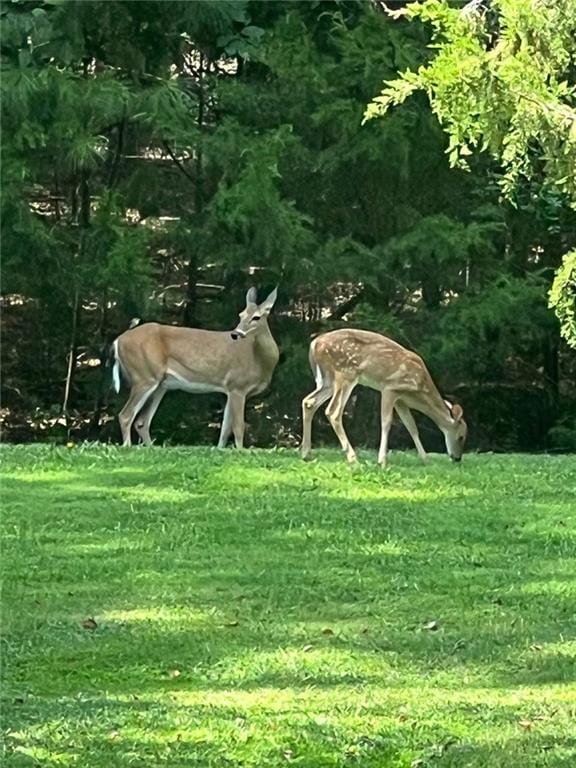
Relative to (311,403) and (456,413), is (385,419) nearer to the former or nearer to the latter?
(311,403)

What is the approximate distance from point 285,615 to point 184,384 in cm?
732

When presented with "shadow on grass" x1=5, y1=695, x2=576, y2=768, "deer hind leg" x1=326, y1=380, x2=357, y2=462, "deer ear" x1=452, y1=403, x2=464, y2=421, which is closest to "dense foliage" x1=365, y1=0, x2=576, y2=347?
"shadow on grass" x1=5, y1=695, x2=576, y2=768

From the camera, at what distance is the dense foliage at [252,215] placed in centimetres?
1723

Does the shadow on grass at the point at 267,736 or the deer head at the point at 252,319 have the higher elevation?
the deer head at the point at 252,319

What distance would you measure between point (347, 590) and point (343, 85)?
11.8 meters

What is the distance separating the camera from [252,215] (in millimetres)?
17188

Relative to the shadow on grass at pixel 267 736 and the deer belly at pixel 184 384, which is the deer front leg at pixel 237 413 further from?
the shadow on grass at pixel 267 736

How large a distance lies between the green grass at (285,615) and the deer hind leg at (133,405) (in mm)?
2738

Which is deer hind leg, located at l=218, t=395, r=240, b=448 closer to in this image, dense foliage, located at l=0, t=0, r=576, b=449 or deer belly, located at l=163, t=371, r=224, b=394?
deer belly, located at l=163, t=371, r=224, b=394

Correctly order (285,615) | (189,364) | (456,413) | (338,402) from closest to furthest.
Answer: (285,615), (338,402), (456,413), (189,364)

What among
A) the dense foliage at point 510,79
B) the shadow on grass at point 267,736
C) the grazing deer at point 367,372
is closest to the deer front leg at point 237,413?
the grazing deer at point 367,372

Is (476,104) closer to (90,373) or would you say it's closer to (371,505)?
(371,505)

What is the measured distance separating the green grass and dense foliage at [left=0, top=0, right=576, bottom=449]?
22.7 ft

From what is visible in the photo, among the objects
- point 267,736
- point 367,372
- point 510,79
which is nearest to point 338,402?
point 367,372
